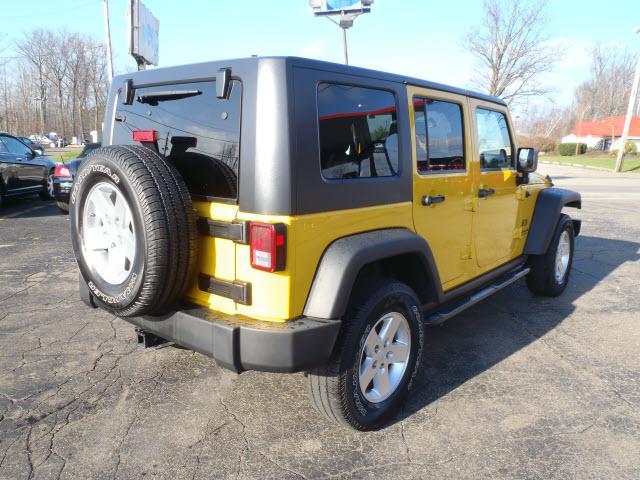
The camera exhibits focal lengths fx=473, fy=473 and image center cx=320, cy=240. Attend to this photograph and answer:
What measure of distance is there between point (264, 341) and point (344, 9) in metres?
10.9

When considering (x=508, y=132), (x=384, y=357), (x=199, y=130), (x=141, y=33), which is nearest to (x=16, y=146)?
(x=141, y=33)

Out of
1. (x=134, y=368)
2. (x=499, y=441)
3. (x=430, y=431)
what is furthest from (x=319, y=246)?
(x=134, y=368)

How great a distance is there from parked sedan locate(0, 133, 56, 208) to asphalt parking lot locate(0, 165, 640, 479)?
6175 millimetres

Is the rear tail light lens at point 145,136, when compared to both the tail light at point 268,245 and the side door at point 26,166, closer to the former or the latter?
Answer: the tail light at point 268,245

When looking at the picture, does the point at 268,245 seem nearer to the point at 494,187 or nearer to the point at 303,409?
the point at 303,409

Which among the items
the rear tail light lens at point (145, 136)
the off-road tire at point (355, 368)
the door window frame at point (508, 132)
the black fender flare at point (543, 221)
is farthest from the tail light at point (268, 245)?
the black fender flare at point (543, 221)

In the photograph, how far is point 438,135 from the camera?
3.14 metres

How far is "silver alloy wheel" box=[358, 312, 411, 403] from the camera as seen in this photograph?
2.61 metres

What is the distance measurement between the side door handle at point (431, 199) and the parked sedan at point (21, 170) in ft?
27.9

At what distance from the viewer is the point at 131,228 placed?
2.43 m

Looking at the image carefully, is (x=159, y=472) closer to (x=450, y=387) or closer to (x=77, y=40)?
(x=450, y=387)

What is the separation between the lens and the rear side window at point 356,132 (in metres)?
2.34

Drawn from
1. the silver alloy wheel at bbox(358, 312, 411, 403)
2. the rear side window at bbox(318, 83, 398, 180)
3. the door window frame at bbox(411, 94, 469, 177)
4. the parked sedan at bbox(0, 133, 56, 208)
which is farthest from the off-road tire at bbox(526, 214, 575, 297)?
the parked sedan at bbox(0, 133, 56, 208)

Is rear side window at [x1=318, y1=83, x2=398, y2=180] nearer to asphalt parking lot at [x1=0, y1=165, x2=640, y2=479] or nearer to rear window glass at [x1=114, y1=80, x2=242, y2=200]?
rear window glass at [x1=114, y1=80, x2=242, y2=200]
